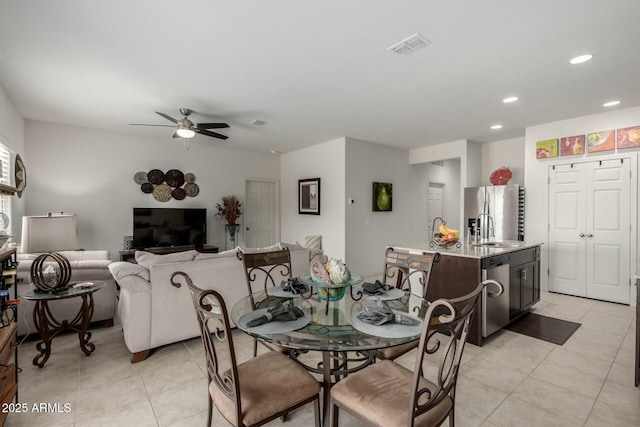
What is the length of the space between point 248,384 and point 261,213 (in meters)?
5.90

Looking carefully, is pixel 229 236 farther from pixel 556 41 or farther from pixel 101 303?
pixel 556 41

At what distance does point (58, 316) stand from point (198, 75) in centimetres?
275

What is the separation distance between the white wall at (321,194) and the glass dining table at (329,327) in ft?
12.0

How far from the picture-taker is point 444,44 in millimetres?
2484

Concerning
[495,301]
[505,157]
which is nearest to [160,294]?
[495,301]

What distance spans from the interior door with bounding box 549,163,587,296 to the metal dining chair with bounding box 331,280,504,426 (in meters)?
4.34

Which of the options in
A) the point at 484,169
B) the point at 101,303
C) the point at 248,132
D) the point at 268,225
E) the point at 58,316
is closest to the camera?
the point at 58,316

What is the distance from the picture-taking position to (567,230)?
15.2 ft

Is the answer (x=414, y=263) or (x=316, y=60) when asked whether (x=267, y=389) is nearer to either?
(x=414, y=263)

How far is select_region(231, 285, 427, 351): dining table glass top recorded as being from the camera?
1.39 m

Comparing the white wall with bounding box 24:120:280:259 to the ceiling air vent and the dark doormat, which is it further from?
the dark doormat

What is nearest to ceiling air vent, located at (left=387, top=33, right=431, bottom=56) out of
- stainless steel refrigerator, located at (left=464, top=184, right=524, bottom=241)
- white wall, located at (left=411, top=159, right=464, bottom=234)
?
stainless steel refrigerator, located at (left=464, top=184, right=524, bottom=241)

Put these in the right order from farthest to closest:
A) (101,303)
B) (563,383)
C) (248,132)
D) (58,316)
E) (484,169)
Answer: (484,169) < (248,132) < (101,303) < (58,316) < (563,383)

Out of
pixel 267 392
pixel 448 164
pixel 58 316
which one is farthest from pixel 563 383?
pixel 448 164
